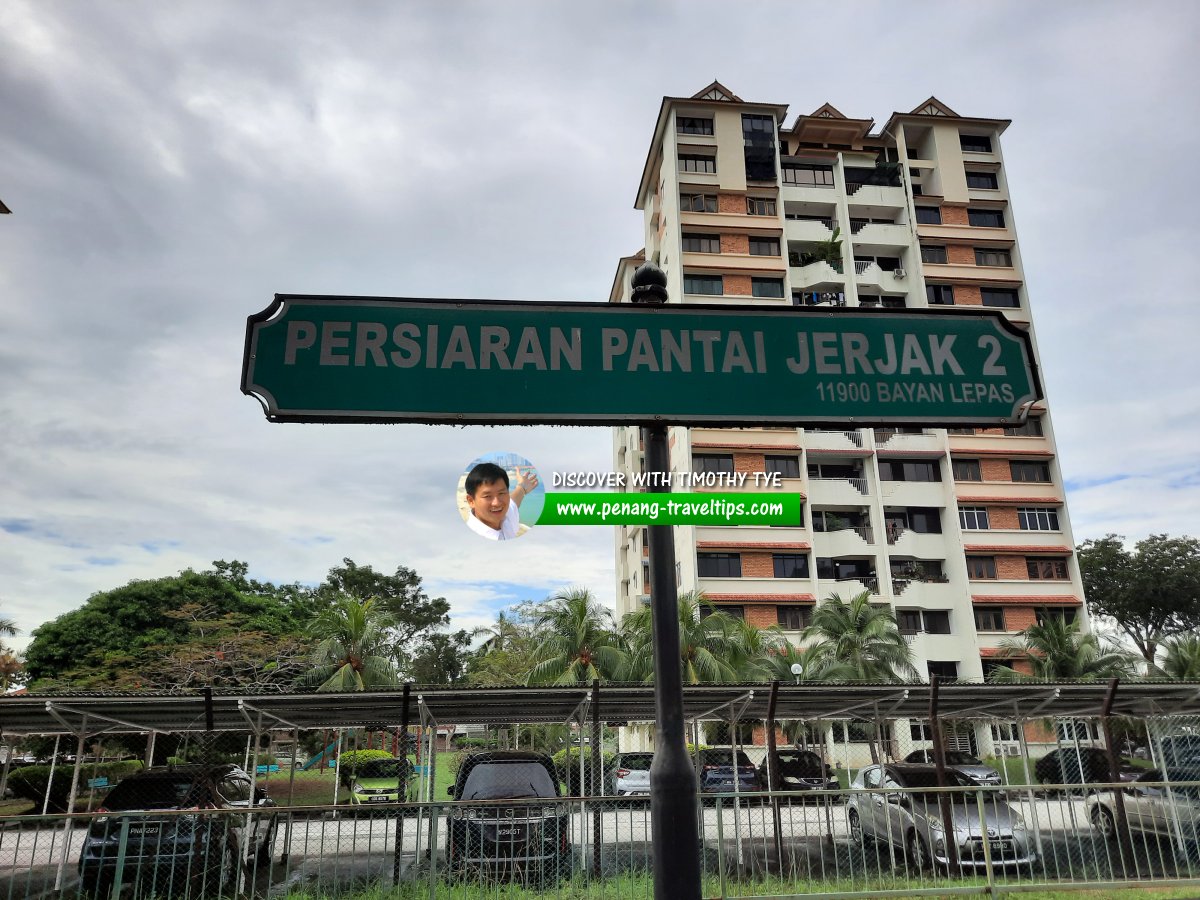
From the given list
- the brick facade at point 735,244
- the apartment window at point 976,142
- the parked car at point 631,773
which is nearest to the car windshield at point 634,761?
the parked car at point 631,773

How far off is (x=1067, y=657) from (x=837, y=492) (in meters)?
12.7

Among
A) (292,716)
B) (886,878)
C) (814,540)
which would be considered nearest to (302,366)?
(886,878)

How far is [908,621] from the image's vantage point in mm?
40188

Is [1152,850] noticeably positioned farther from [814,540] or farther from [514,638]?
[514,638]

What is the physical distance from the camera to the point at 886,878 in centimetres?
862

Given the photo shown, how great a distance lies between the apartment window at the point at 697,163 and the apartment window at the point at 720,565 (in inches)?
890

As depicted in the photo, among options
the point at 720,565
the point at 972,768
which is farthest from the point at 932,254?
the point at 972,768

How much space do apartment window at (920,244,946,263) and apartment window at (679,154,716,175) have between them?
13.4 metres

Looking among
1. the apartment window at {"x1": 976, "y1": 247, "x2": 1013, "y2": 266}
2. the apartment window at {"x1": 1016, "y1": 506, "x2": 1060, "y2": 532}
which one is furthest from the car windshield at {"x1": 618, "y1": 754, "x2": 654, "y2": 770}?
the apartment window at {"x1": 976, "y1": 247, "x2": 1013, "y2": 266}

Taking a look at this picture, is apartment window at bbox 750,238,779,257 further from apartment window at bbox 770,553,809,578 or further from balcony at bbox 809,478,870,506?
apartment window at bbox 770,553,809,578

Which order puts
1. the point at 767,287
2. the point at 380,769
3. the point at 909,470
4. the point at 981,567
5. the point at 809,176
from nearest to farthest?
the point at 380,769 < the point at 981,567 < the point at 909,470 < the point at 767,287 < the point at 809,176

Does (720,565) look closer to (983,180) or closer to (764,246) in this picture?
(764,246)

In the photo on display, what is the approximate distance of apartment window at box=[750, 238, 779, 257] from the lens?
45.0 metres

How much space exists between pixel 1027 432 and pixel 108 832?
153ft
